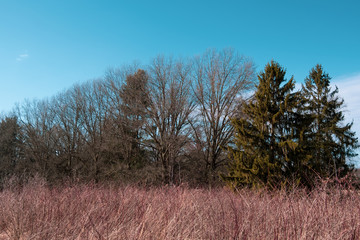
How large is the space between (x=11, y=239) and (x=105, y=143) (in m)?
18.4

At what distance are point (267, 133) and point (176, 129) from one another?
7.50 metres

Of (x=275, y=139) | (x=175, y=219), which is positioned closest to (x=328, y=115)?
(x=275, y=139)

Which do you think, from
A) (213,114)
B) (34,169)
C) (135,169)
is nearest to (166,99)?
(213,114)

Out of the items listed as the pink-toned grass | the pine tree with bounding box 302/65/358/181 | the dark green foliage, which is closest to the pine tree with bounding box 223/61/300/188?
the dark green foliage

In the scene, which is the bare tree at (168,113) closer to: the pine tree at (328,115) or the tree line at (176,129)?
the tree line at (176,129)

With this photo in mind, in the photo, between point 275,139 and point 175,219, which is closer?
point 175,219

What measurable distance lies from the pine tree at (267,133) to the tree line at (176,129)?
6 cm

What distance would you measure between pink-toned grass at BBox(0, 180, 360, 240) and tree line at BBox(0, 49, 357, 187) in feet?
35.0

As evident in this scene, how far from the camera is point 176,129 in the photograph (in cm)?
2077

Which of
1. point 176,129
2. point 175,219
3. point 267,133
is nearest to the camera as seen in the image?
point 175,219

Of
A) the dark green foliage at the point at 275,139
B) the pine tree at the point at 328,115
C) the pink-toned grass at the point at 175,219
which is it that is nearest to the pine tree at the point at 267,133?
the dark green foliage at the point at 275,139

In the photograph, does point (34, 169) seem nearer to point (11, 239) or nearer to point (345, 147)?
point (11, 239)

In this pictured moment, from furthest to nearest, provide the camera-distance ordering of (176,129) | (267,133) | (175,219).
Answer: (176,129) < (267,133) < (175,219)

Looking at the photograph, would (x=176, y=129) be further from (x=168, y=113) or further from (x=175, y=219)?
(x=175, y=219)
